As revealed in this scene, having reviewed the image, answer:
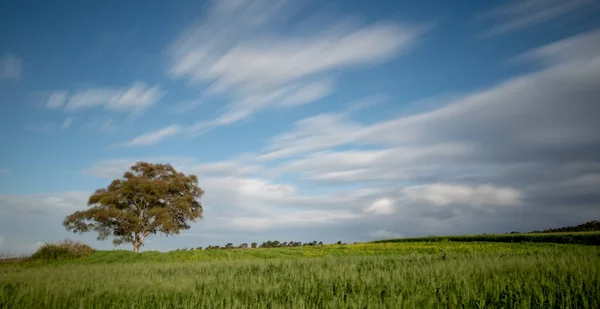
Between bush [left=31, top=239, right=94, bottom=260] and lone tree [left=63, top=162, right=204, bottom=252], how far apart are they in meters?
11.4

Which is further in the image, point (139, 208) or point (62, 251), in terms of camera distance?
point (139, 208)

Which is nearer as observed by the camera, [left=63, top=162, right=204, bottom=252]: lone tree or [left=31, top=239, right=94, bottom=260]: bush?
[left=31, top=239, right=94, bottom=260]: bush

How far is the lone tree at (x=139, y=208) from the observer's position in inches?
1524

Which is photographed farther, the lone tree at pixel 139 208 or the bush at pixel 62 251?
the lone tree at pixel 139 208

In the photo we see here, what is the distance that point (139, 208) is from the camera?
40344 millimetres

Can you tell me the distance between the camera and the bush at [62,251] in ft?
81.7

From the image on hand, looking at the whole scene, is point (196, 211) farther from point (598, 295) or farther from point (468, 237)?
point (598, 295)

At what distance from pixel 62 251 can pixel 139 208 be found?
1480 centimetres

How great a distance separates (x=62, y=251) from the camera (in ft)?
84.0

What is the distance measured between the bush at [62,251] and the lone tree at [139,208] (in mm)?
11436

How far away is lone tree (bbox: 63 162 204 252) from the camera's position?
3872 centimetres

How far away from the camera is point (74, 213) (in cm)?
3894

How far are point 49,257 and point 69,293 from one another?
21242 mm

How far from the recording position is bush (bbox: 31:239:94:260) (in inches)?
980
